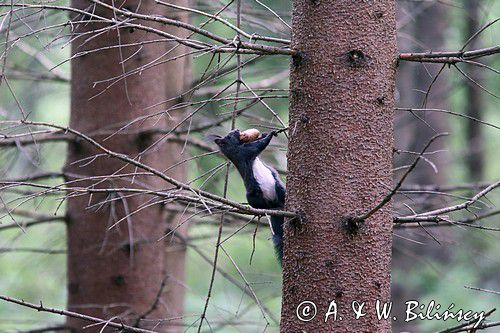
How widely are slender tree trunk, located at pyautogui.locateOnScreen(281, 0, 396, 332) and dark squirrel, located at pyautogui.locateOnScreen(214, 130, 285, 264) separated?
56cm

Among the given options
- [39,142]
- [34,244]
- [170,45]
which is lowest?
[34,244]

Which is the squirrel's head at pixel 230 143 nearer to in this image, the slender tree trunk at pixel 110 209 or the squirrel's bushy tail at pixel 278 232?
the squirrel's bushy tail at pixel 278 232

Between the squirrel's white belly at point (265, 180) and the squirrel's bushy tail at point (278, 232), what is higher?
the squirrel's white belly at point (265, 180)

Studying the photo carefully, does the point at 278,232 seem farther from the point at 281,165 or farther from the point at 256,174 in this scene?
the point at 281,165

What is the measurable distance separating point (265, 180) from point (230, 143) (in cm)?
23

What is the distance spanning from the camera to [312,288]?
2.28 meters

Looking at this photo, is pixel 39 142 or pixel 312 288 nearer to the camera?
pixel 312 288

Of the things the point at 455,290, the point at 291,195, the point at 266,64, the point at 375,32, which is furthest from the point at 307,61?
the point at 266,64

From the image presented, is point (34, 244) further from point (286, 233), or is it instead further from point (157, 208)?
point (286, 233)

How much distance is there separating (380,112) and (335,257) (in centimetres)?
46

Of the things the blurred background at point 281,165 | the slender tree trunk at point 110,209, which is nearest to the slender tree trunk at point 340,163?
the blurred background at point 281,165

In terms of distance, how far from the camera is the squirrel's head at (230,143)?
9.70 ft

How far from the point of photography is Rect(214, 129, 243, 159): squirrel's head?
9.70ft

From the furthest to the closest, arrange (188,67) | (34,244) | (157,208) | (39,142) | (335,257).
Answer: (34,244) → (188,67) → (157,208) → (39,142) → (335,257)
